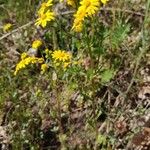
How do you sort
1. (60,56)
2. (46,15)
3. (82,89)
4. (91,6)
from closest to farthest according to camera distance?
(91,6)
(46,15)
(60,56)
(82,89)

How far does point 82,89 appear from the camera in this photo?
11.2 feet

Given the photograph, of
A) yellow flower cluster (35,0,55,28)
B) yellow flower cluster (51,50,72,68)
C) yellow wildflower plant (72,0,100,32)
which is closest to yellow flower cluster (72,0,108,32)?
yellow wildflower plant (72,0,100,32)

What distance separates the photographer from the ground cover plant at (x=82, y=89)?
309 centimetres

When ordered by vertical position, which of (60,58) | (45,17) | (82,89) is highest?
(45,17)

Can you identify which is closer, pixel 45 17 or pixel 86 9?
pixel 86 9

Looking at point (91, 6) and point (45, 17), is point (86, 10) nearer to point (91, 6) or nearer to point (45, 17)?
point (91, 6)

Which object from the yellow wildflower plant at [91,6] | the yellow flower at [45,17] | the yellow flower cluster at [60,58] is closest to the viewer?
the yellow wildflower plant at [91,6]

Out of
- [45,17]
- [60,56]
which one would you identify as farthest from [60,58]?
[45,17]

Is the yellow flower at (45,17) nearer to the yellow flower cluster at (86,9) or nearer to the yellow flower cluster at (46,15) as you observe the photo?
the yellow flower cluster at (46,15)

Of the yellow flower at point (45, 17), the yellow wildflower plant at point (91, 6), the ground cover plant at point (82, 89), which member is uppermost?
the yellow wildflower plant at point (91, 6)

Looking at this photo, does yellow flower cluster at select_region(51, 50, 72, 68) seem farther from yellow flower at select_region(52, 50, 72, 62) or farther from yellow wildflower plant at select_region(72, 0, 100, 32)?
yellow wildflower plant at select_region(72, 0, 100, 32)

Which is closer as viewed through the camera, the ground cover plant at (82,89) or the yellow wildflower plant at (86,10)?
the yellow wildflower plant at (86,10)

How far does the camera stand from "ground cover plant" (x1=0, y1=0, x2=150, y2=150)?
3089mm

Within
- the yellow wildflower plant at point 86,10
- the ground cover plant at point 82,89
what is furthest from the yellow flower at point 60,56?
the yellow wildflower plant at point 86,10
